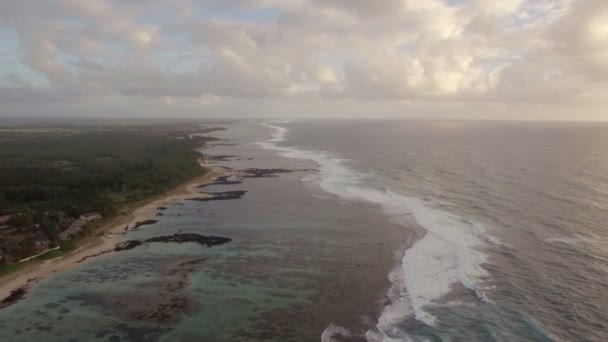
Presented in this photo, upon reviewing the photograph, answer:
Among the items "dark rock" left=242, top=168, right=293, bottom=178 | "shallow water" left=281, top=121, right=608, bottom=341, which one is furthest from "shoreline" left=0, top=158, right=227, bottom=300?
"shallow water" left=281, top=121, right=608, bottom=341

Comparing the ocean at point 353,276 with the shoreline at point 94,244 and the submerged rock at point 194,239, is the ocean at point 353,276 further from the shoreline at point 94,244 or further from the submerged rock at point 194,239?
the shoreline at point 94,244

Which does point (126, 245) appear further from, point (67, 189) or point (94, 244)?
point (67, 189)

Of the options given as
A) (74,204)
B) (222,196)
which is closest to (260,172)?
(222,196)

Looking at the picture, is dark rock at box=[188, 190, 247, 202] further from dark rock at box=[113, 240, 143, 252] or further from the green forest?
dark rock at box=[113, 240, 143, 252]

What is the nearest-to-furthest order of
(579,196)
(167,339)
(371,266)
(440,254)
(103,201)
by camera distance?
(167,339)
(371,266)
(440,254)
(103,201)
(579,196)

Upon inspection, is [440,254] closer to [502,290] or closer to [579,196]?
[502,290]

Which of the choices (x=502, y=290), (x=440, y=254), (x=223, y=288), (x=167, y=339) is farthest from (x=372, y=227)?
Result: (x=167, y=339)
